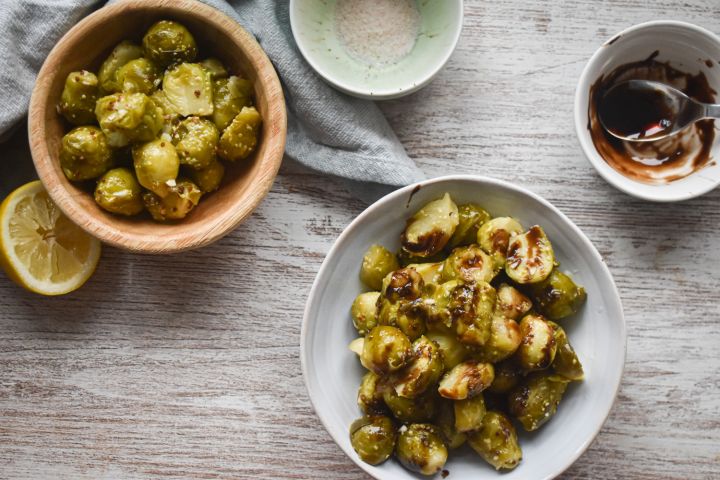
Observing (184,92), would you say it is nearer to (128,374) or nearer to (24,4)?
(24,4)

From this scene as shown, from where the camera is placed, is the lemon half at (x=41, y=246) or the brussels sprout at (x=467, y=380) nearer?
the brussels sprout at (x=467, y=380)

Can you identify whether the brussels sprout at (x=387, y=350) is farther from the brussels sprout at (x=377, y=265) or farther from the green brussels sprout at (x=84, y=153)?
the green brussels sprout at (x=84, y=153)

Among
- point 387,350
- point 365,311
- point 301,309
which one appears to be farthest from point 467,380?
point 301,309

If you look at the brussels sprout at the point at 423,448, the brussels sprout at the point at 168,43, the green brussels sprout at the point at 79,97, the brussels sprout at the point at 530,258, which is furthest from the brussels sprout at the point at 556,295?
the green brussels sprout at the point at 79,97

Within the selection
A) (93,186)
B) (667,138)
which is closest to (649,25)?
(667,138)

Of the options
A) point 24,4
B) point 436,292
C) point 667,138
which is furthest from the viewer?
point 667,138

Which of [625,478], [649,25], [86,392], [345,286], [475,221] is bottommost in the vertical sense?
[625,478]
